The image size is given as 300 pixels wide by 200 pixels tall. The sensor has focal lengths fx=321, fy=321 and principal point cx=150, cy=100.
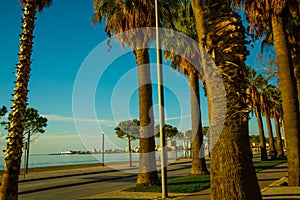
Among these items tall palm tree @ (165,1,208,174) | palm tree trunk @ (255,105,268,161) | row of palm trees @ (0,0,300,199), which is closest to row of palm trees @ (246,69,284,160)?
palm tree trunk @ (255,105,268,161)

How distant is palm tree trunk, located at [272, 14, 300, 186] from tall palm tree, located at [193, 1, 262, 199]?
22.9 ft

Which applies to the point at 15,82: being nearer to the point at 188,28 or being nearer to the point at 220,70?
the point at 220,70

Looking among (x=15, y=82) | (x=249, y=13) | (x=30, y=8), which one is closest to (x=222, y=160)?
(x=15, y=82)

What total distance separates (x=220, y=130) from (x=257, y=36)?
10071 mm

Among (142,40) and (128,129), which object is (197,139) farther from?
(128,129)

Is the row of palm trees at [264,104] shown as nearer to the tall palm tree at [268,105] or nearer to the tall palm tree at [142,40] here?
the tall palm tree at [268,105]

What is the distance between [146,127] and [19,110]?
710 centimetres

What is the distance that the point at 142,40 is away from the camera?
1605 centimetres

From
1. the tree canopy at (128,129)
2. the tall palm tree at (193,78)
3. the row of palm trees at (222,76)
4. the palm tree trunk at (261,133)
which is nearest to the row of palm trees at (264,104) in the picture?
the palm tree trunk at (261,133)

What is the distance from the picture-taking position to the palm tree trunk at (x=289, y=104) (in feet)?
40.4

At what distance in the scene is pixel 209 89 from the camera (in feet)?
21.7

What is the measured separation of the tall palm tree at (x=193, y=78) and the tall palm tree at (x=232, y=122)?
1243 centimetres

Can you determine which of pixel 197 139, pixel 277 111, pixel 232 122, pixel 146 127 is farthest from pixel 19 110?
pixel 277 111

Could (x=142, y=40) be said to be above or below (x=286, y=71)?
above
